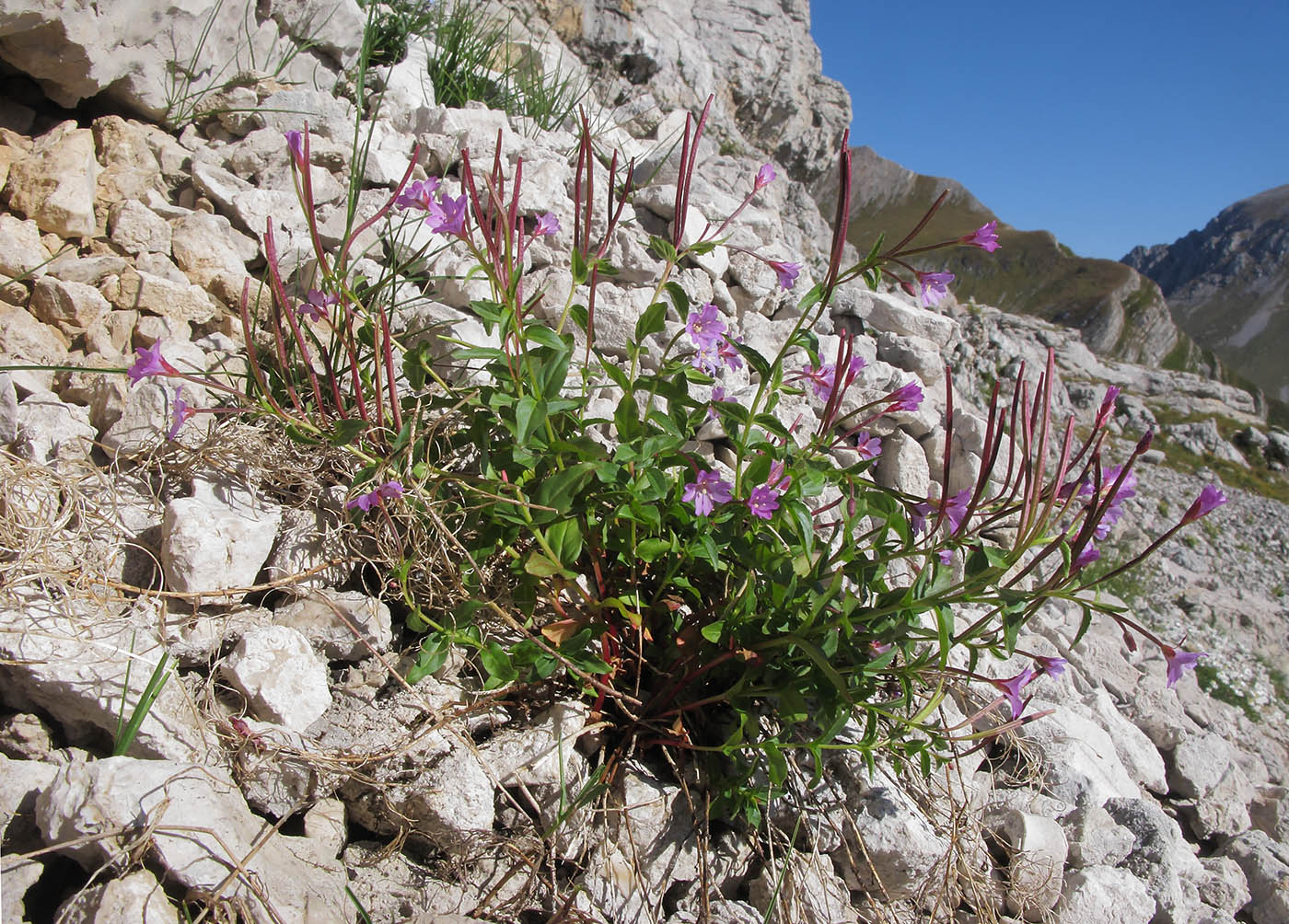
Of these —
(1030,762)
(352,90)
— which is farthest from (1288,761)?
(352,90)

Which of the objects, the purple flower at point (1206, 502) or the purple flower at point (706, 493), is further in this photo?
the purple flower at point (706, 493)

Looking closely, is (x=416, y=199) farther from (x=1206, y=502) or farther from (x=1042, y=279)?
(x=1042, y=279)

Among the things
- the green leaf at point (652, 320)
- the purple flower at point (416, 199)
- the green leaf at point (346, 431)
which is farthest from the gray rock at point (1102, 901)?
the purple flower at point (416, 199)

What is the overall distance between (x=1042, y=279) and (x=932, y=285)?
5889 centimetres

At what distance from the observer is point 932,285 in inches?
86.3

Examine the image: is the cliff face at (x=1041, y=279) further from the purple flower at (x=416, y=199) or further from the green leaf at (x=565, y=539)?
the green leaf at (x=565, y=539)

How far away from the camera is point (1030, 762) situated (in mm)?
2742

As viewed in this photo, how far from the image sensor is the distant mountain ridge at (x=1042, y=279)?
44.6 metres

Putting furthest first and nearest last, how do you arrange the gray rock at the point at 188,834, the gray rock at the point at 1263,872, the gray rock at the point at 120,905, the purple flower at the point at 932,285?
the gray rock at the point at 1263,872, the purple flower at the point at 932,285, the gray rock at the point at 188,834, the gray rock at the point at 120,905

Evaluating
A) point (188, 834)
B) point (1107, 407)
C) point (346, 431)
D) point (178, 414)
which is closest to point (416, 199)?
point (346, 431)

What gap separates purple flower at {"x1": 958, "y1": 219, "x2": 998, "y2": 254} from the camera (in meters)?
2.01

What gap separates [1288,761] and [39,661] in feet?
20.2

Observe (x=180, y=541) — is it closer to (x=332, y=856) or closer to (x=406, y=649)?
(x=406, y=649)

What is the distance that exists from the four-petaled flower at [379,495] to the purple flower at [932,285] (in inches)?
59.9
